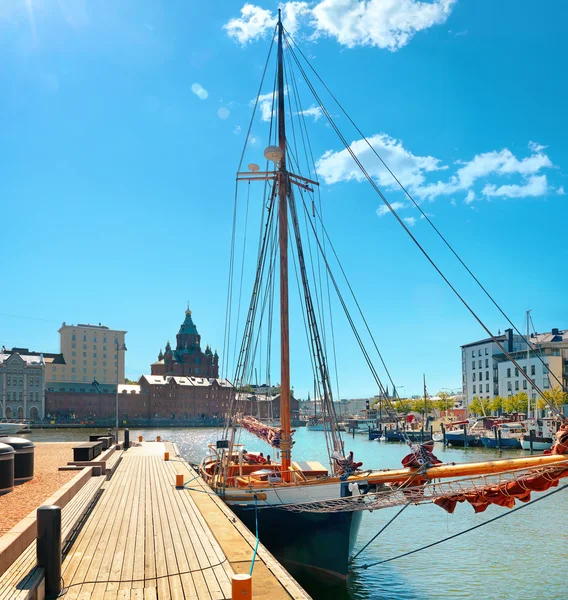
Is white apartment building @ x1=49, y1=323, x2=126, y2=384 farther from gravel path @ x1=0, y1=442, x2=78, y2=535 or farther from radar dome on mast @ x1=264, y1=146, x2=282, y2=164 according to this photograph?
radar dome on mast @ x1=264, y1=146, x2=282, y2=164

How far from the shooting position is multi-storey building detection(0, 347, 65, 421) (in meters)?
138

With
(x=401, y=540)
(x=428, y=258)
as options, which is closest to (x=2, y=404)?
(x=401, y=540)

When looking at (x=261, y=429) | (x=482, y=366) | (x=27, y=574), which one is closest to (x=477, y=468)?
(x=27, y=574)

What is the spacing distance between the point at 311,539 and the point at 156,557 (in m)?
7.97

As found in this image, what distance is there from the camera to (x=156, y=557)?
34.9 ft

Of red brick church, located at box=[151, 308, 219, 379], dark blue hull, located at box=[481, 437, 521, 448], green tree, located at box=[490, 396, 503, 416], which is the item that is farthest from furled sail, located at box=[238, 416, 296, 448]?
red brick church, located at box=[151, 308, 219, 379]

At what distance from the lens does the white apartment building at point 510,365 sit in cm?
8600

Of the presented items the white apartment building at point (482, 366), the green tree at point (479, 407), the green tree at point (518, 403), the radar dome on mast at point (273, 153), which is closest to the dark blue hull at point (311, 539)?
the radar dome on mast at point (273, 153)

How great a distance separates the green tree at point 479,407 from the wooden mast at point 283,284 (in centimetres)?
8316

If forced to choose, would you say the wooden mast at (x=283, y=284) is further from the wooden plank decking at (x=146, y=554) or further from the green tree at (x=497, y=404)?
the green tree at (x=497, y=404)

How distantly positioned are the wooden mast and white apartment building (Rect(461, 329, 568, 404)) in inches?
2755

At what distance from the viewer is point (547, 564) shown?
20.7m

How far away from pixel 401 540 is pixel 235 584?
18718 mm

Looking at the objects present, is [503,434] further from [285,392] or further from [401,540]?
[285,392]
